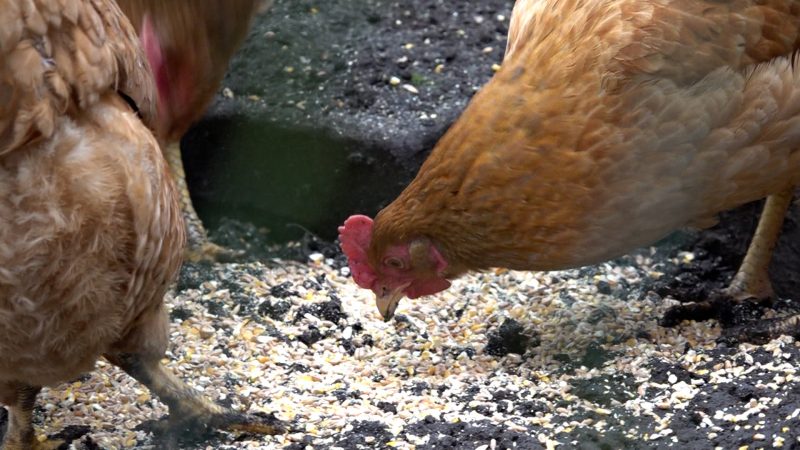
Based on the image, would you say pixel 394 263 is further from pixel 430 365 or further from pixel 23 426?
pixel 23 426

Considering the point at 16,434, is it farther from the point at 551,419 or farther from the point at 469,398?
the point at 551,419

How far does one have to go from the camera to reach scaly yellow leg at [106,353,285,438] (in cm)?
285

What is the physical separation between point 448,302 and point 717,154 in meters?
1.15

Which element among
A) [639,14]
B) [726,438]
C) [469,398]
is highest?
[639,14]

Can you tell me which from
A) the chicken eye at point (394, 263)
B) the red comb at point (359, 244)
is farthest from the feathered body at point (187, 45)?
the chicken eye at point (394, 263)

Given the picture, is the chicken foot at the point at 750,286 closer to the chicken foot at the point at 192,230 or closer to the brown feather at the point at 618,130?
the brown feather at the point at 618,130

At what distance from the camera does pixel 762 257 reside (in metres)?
3.37

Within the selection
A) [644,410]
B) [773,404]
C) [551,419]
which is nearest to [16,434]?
[551,419]

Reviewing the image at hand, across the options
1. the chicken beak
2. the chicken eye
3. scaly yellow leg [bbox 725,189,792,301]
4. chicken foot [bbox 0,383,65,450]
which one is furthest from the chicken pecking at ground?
chicken foot [bbox 0,383,65,450]

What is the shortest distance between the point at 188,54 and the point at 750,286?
6.73 feet

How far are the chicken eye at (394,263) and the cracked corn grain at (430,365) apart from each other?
1.06 feet

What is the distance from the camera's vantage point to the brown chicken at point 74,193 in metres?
2.08

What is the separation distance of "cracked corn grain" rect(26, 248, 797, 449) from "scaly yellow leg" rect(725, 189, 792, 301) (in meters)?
0.26

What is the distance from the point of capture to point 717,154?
2719mm
